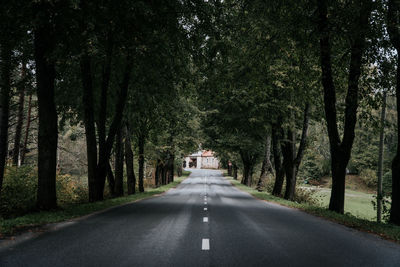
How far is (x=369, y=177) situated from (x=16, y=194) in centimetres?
5325

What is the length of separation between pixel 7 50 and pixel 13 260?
710 cm

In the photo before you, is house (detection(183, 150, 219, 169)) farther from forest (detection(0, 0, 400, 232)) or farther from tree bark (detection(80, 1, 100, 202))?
tree bark (detection(80, 1, 100, 202))

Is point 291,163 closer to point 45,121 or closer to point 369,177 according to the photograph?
point 45,121

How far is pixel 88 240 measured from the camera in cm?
722

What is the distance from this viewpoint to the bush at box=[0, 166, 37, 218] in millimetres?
12328

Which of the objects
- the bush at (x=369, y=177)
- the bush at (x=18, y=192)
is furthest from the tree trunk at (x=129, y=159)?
the bush at (x=369, y=177)

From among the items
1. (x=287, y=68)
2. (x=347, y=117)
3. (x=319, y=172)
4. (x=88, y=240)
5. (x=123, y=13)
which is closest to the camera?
(x=88, y=240)

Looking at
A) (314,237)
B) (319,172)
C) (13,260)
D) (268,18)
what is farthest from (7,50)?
(319,172)

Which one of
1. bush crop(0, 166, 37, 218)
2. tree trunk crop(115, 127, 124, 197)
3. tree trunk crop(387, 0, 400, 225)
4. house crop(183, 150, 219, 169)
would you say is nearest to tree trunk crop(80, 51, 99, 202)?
bush crop(0, 166, 37, 218)

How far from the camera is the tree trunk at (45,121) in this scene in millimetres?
11180

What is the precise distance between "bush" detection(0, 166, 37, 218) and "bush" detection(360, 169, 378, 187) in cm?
5187

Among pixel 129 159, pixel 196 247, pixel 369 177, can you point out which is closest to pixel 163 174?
pixel 129 159

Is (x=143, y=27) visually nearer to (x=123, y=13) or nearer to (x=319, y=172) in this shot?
(x=123, y=13)

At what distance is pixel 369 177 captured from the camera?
178ft
